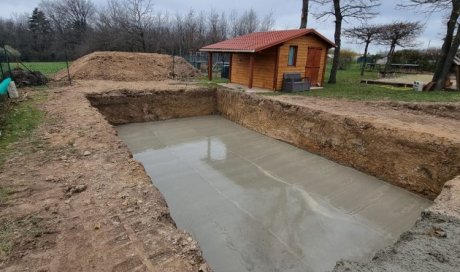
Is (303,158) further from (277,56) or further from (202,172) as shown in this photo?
(277,56)

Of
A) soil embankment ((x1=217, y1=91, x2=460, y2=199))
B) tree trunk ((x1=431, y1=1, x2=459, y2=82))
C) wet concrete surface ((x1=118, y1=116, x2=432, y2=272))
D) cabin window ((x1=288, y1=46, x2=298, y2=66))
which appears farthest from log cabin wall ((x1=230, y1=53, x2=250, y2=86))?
tree trunk ((x1=431, y1=1, x2=459, y2=82))

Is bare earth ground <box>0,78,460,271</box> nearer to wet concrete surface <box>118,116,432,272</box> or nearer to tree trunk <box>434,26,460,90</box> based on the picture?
wet concrete surface <box>118,116,432,272</box>

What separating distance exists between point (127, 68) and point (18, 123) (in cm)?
980

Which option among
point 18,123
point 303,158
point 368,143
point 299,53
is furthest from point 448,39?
point 18,123

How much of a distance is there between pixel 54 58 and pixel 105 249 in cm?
3614

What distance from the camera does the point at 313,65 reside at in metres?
13.2

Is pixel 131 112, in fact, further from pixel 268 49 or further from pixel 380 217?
pixel 380 217

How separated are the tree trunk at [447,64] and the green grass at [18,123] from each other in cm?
1493

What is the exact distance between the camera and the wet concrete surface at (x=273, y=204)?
4.18 meters

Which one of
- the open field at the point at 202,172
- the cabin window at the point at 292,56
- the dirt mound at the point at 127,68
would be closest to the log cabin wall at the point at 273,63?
the cabin window at the point at 292,56

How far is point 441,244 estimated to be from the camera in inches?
117

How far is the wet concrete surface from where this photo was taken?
4.18 metres

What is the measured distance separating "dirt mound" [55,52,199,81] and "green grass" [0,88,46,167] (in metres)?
6.09

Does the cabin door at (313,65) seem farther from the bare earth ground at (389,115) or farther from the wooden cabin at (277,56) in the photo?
the bare earth ground at (389,115)
